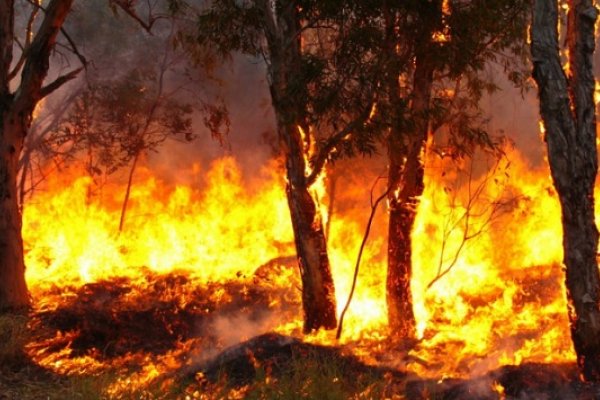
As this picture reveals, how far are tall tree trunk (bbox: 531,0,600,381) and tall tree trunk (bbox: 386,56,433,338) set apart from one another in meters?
3.29

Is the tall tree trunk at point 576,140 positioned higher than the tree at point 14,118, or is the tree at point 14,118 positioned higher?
the tree at point 14,118

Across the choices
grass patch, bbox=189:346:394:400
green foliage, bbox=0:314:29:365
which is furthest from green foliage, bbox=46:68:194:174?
grass patch, bbox=189:346:394:400

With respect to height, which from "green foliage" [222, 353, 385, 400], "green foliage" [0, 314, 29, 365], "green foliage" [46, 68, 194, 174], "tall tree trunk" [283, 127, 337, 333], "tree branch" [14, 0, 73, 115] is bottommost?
"green foliage" [222, 353, 385, 400]

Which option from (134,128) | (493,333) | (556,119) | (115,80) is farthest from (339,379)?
(115,80)

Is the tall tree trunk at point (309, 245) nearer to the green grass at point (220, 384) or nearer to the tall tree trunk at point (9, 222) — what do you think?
the green grass at point (220, 384)

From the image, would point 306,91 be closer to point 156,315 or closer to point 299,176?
point 299,176

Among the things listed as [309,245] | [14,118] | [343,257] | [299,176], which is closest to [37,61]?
[14,118]

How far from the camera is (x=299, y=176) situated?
35.4 ft

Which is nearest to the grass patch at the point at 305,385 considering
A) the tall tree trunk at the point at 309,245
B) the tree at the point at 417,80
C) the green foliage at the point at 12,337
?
the tall tree trunk at the point at 309,245

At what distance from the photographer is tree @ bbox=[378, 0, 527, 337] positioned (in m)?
9.69

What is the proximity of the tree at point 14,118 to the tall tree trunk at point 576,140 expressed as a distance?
8.07 metres

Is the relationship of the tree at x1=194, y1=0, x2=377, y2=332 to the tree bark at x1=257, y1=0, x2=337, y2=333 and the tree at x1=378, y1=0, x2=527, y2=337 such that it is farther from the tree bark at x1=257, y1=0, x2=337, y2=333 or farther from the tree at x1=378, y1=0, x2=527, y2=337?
the tree at x1=378, y1=0, x2=527, y2=337

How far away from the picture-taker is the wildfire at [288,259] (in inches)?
414

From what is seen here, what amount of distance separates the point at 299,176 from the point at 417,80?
249cm
